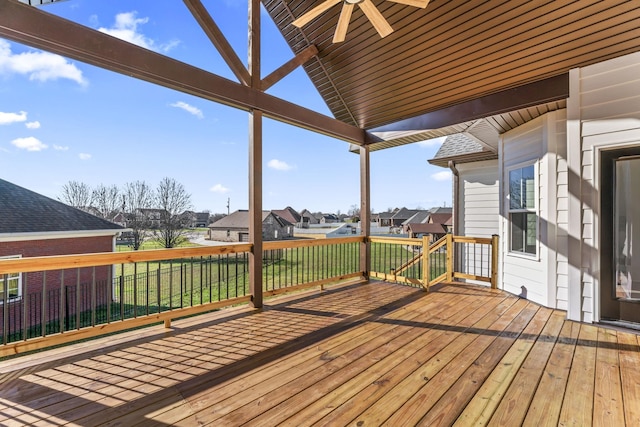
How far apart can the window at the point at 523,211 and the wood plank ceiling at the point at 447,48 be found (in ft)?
5.12

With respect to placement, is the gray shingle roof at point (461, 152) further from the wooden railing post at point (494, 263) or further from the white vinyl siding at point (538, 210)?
the wooden railing post at point (494, 263)

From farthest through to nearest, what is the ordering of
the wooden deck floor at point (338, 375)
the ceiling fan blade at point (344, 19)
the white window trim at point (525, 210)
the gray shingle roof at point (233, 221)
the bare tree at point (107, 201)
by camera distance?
the gray shingle roof at point (233, 221), the bare tree at point (107, 201), the white window trim at point (525, 210), the ceiling fan blade at point (344, 19), the wooden deck floor at point (338, 375)

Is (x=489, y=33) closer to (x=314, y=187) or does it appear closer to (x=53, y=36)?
(x=53, y=36)

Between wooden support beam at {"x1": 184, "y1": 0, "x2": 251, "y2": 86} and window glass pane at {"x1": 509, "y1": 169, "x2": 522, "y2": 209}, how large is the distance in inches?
177

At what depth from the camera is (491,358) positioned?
2586 millimetres

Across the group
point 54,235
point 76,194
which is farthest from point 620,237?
point 54,235

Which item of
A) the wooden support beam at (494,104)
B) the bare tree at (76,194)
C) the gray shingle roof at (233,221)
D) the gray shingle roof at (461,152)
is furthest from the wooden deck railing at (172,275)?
the gray shingle roof at (461,152)

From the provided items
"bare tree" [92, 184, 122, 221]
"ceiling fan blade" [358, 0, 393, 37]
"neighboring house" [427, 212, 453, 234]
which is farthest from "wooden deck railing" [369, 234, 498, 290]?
"neighboring house" [427, 212, 453, 234]

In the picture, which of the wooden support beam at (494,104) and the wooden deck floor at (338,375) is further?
the wooden support beam at (494,104)

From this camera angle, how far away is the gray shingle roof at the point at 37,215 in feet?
15.1

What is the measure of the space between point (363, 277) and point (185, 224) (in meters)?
3.95

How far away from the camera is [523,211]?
187 inches

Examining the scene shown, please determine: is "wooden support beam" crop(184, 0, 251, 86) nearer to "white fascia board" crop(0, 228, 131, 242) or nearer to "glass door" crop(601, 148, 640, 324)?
"white fascia board" crop(0, 228, 131, 242)

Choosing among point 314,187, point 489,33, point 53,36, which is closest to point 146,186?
point 53,36
